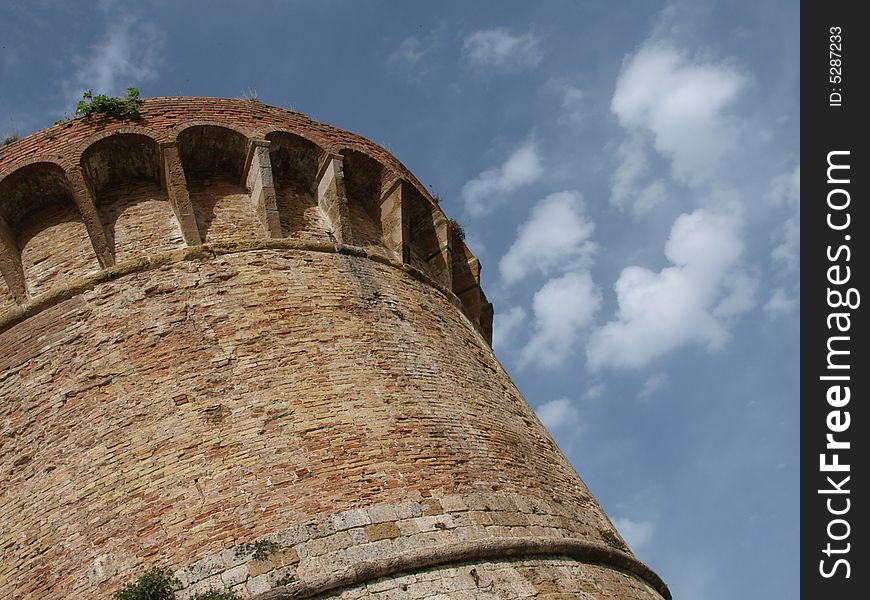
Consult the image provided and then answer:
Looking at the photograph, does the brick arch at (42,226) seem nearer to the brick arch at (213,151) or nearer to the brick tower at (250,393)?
the brick tower at (250,393)

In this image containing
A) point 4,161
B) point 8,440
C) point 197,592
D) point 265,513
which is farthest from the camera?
point 4,161

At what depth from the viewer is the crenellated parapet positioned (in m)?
10.7

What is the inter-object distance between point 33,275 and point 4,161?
174 centimetres

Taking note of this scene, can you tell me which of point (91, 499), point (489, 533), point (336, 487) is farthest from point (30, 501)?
point (489, 533)

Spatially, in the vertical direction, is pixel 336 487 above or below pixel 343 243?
below

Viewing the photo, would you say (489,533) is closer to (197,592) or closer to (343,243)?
(197,592)

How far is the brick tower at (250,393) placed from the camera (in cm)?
759

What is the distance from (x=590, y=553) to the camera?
27.7 feet

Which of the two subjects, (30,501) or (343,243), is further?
(343,243)

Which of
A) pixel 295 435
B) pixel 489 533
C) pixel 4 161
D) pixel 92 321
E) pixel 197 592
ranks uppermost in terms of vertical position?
pixel 4 161

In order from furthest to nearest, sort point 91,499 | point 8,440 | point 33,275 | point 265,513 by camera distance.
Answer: point 33,275, point 8,440, point 91,499, point 265,513

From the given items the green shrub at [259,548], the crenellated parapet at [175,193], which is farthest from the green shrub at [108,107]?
the green shrub at [259,548]

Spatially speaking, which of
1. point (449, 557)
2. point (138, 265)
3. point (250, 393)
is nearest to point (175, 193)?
point (138, 265)

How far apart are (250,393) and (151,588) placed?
2.09m
